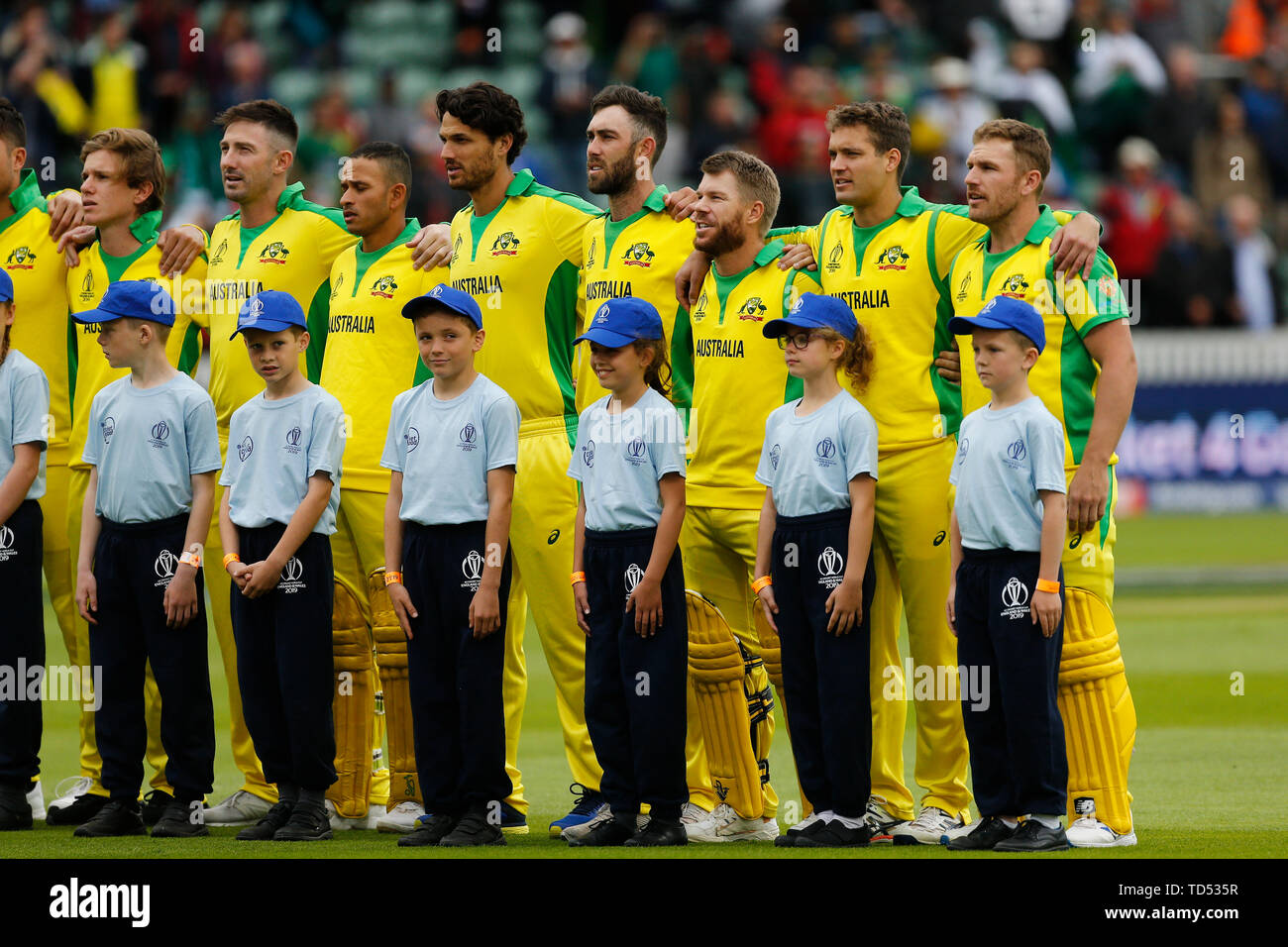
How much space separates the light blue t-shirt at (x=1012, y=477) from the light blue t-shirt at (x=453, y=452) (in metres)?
1.74

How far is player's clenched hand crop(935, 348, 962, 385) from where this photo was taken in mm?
7422

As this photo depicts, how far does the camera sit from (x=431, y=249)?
805 centimetres

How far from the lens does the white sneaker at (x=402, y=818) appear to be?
7.66 meters

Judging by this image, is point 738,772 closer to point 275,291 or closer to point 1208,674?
point 275,291

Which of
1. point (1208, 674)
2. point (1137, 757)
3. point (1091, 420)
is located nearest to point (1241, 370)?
point (1208, 674)

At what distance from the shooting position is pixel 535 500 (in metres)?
7.86

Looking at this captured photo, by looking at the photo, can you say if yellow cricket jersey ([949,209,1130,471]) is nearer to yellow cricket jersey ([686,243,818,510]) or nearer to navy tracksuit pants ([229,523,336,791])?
yellow cricket jersey ([686,243,818,510])

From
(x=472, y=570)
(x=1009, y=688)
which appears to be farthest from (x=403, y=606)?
(x=1009, y=688)

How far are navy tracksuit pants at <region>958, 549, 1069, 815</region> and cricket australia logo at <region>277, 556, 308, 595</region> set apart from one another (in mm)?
2516

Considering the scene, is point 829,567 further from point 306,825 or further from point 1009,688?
point 306,825

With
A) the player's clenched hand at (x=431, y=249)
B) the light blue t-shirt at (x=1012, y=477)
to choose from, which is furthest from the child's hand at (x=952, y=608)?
the player's clenched hand at (x=431, y=249)

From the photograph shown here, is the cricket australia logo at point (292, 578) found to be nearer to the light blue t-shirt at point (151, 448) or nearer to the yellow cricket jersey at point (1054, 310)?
the light blue t-shirt at point (151, 448)

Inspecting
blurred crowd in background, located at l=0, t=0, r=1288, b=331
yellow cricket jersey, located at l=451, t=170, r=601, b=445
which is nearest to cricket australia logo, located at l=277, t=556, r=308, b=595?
yellow cricket jersey, located at l=451, t=170, r=601, b=445
